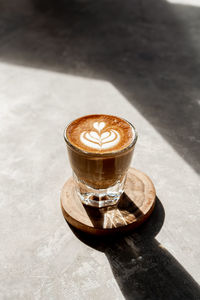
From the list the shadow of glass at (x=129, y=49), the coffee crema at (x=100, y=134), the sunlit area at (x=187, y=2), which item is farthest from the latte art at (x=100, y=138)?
the sunlit area at (x=187, y=2)

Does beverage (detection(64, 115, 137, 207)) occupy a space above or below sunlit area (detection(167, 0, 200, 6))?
above

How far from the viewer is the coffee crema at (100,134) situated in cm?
105

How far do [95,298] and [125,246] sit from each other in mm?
217

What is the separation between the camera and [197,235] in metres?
1.14

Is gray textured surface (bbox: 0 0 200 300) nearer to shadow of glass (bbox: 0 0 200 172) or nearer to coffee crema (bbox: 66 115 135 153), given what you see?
shadow of glass (bbox: 0 0 200 172)

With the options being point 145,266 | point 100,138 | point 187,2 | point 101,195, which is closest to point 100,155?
point 100,138

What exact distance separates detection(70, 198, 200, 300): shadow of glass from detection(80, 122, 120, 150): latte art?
0.35 m

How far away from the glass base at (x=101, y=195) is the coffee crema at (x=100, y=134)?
0.57 ft

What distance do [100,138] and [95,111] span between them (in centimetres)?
88

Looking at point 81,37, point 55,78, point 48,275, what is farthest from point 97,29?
point 48,275

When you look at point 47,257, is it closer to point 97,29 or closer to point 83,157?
point 83,157

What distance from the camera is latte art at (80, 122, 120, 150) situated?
1.05m

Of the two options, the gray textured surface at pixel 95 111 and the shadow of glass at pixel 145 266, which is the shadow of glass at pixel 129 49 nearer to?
the gray textured surface at pixel 95 111

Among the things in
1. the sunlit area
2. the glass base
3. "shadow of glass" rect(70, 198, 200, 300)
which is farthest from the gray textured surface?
the sunlit area
